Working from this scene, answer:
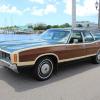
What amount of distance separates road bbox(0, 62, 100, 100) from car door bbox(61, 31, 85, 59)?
586mm

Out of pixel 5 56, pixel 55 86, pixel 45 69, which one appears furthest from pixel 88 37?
pixel 5 56

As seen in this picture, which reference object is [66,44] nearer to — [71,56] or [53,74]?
[71,56]

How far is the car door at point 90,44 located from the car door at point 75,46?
0.87ft

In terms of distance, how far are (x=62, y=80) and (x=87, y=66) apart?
2082mm

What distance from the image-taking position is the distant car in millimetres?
4875

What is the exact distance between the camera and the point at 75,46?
6262 mm

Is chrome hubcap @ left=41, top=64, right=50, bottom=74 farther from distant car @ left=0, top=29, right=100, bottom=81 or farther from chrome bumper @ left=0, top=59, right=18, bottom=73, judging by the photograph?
chrome bumper @ left=0, top=59, right=18, bottom=73

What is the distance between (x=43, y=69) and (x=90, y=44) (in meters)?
2.47

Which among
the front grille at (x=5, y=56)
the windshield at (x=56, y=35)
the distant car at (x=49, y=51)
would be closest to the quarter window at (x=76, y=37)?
the distant car at (x=49, y=51)

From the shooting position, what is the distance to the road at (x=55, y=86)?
4223mm

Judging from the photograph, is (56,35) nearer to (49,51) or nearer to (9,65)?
(49,51)

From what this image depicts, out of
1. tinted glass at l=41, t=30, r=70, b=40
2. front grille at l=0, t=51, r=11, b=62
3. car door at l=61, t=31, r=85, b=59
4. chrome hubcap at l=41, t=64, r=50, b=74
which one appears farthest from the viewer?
tinted glass at l=41, t=30, r=70, b=40

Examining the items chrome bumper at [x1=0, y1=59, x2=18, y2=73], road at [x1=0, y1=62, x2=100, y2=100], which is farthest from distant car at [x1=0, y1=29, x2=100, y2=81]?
road at [x1=0, y1=62, x2=100, y2=100]

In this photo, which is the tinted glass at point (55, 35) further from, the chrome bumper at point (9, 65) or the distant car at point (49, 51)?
the chrome bumper at point (9, 65)
